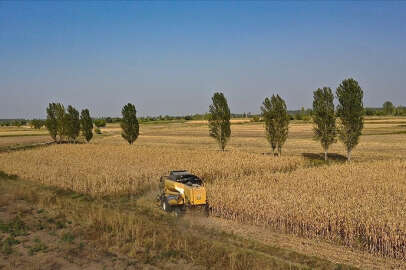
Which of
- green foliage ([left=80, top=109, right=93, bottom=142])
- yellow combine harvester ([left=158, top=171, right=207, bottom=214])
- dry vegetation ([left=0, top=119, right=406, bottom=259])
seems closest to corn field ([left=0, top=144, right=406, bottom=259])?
dry vegetation ([left=0, top=119, right=406, bottom=259])

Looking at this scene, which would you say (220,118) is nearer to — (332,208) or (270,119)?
(270,119)

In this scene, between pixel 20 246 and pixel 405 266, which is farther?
pixel 20 246

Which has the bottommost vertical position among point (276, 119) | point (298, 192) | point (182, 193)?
point (298, 192)

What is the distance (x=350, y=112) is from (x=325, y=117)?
9.12 feet

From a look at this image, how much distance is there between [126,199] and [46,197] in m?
5.04

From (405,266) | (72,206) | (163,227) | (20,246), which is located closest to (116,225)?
(163,227)

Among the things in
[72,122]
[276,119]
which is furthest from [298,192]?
[72,122]

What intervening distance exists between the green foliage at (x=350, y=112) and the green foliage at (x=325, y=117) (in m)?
0.89

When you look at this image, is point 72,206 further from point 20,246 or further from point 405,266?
point 405,266

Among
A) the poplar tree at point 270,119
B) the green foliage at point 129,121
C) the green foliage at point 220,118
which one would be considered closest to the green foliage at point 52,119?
the green foliage at point 129,121

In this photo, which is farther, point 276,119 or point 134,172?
point 276,119

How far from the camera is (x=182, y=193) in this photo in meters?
16.3

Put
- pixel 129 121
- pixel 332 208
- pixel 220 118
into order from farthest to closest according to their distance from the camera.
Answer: pixel 129 121
pixel 220 118
pixel 332 208

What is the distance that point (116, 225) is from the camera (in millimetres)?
13422
